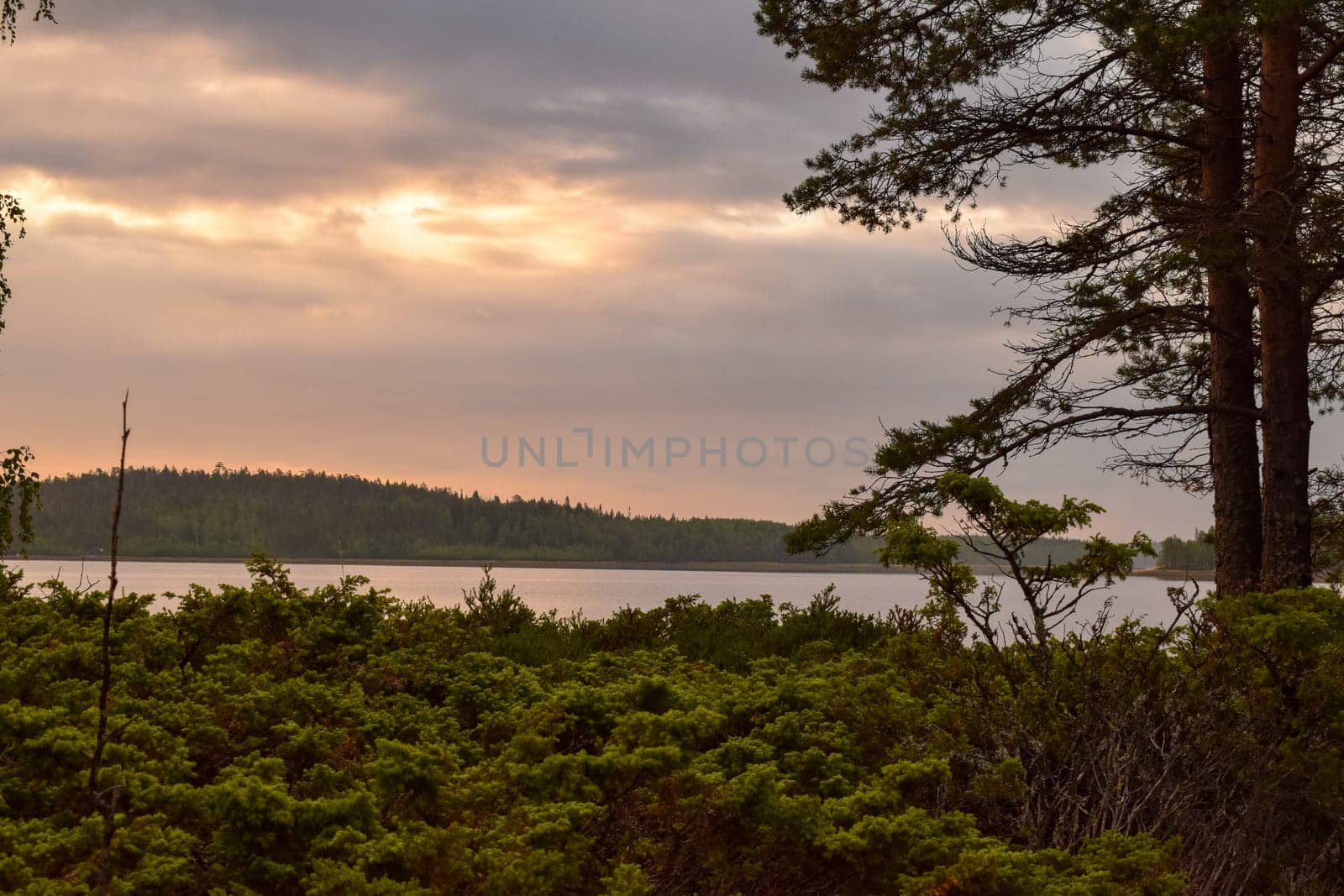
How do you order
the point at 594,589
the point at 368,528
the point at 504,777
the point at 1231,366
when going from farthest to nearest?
the point at 368,528, the point at 594,589, the point at 1231,366, the point at 504,777

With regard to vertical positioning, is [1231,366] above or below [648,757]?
above

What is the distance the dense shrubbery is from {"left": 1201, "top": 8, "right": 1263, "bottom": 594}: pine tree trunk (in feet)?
13.5

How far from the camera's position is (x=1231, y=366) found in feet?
37.3

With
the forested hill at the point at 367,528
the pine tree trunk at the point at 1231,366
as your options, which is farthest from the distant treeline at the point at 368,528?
the pine tree trunk at the point at 1231,366

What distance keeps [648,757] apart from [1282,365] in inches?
340

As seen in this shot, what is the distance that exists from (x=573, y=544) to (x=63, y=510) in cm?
4320

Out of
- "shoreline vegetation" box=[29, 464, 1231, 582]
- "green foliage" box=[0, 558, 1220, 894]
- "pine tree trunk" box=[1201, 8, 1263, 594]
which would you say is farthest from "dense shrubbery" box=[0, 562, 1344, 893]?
"shoreline vegetation" box=[29, 464, 1231, 582]

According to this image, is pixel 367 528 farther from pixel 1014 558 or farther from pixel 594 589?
pixel 1014 558

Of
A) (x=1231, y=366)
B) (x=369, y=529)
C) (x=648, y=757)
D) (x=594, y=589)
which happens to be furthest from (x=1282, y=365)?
(x=369, y=529)

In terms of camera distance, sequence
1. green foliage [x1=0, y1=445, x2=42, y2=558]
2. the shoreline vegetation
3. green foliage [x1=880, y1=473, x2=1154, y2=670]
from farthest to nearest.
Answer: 1. the shoreline vegetation
2. green foliage [x1=0, y1=445, x2=42, y2=558]
3. green foliage [x1=880, y1=473, x2=1154, y2=670]

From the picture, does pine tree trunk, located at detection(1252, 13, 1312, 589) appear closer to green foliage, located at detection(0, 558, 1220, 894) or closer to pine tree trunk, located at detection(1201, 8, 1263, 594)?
pine tree trunk, located at detection(1201, 8, 1263, 594)

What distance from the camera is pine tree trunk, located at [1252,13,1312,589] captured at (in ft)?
33.0

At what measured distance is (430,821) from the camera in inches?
182

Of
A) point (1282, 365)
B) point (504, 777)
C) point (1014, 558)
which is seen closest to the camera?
point (504, 777)
